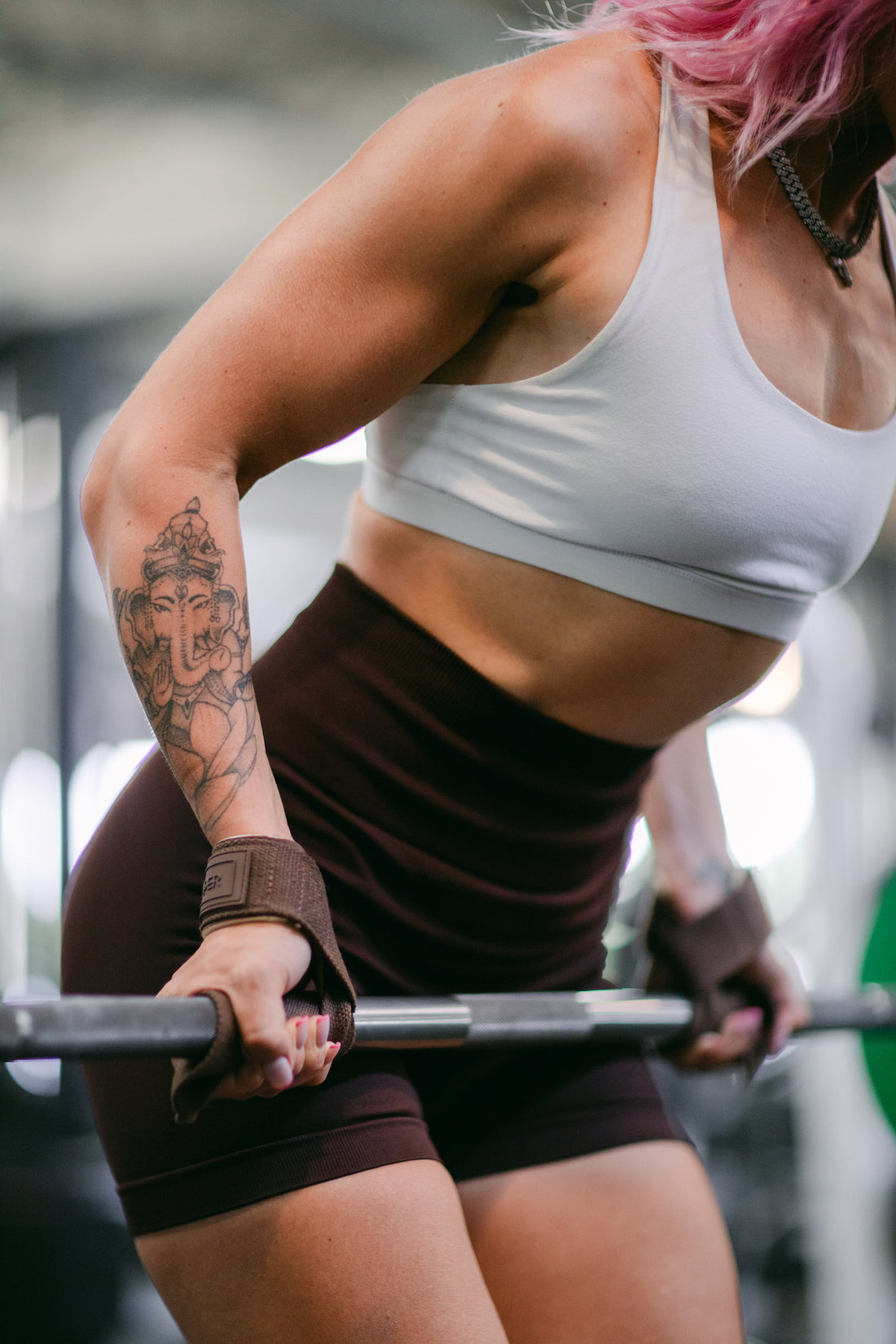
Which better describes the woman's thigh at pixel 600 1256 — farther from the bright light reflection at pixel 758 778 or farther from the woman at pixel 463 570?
the bright light reflection at pixel 758 778

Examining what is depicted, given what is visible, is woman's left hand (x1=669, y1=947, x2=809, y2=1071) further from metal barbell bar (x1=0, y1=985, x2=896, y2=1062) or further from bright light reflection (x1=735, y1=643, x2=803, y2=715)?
bright light reflection (x1=735, y1=643, x2=803, y2=715)

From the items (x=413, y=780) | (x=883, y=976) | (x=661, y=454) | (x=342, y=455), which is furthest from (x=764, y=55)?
(x=342, y=455)

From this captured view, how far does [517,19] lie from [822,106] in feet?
8.18

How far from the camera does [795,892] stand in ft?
13.2

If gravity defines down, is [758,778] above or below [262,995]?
below

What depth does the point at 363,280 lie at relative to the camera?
0.72 m

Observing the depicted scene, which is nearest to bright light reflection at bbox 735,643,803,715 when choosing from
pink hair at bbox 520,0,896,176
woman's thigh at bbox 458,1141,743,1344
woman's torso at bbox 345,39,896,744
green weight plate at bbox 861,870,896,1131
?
green weight plate at bbox 861,870,896,1131

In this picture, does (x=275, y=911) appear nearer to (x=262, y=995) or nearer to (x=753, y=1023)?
(x=262, y=995)

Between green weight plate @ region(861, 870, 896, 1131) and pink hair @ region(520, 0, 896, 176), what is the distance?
38.8 inches

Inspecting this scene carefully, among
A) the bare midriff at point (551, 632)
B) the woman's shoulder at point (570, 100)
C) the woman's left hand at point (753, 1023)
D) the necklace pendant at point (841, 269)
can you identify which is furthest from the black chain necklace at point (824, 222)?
the woman's left hand at point (753, 1023)

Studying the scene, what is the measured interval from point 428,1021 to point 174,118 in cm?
265

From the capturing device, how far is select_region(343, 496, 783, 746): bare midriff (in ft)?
2.62

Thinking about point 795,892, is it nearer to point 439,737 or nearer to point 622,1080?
point 622,1080

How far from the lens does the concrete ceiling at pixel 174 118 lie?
8.94ft
